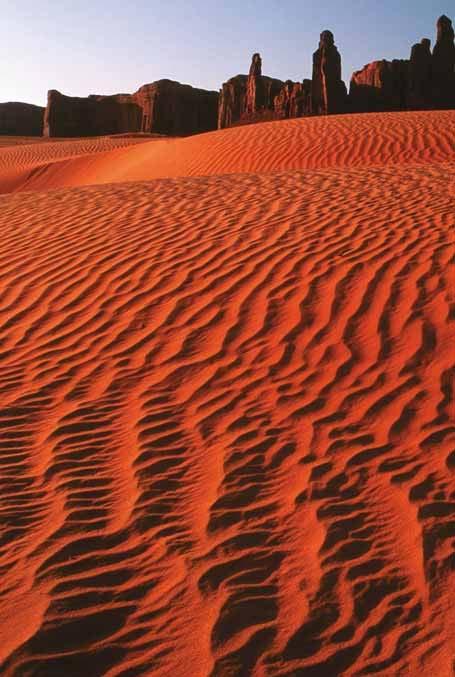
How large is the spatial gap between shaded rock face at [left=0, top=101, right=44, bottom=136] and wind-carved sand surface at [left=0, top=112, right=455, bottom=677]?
261ft

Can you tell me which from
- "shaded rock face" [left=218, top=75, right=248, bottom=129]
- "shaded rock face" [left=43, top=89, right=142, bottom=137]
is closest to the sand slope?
"shaded rock face" [left=218, top=75, right=248, bottom=129]

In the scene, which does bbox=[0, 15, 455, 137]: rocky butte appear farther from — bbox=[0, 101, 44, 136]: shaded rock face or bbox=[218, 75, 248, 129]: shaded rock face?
bbox=[0, 101, 44, 136]: shaded rock face

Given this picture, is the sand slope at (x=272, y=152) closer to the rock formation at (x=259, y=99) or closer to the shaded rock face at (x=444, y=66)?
the rock formation at (x=259, y=99)

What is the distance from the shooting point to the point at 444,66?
51.9 meters

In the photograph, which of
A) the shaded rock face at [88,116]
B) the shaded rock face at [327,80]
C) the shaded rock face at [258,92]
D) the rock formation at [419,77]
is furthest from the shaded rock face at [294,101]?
the shaded rock face at [88,116]

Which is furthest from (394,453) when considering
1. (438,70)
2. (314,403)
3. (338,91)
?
(438,70)

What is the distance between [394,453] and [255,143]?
1735 cm

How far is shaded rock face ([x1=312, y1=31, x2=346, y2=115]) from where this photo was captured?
160 ft

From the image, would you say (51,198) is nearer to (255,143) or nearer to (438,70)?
(255,143)

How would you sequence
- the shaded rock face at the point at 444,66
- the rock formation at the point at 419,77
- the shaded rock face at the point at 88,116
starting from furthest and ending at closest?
the shaded rock face at the point at 88,116, the shaded rock face at the point at 444,66, the rock formation at the point at 419,77

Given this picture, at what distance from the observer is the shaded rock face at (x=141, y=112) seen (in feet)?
217

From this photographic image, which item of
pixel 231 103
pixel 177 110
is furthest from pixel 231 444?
pixel 177 110

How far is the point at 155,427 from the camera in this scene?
444 centimetres

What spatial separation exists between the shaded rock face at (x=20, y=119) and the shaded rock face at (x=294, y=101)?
41194 mm
